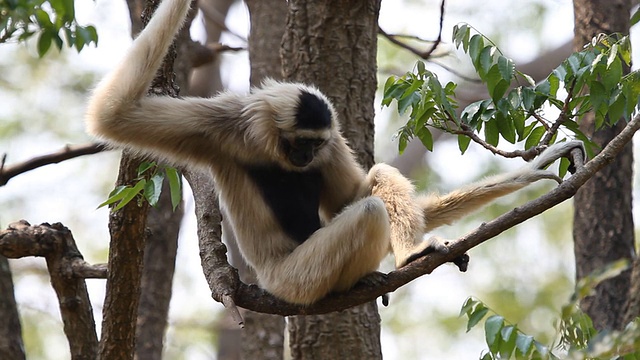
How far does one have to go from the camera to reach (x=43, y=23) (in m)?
5.70

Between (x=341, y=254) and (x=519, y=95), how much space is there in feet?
4.94

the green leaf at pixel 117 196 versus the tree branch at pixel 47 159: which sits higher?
the tree branch at pixel 47 159

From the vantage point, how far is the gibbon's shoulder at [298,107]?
5.51 m

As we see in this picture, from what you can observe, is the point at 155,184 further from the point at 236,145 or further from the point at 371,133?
the point at 371,133

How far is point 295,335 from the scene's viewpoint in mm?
6910

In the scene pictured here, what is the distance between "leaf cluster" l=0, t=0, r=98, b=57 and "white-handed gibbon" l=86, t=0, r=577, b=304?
0.65m

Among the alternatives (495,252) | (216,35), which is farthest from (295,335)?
(495,252)

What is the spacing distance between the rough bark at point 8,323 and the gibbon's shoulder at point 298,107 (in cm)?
270

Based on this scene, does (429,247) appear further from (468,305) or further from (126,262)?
(126,262)

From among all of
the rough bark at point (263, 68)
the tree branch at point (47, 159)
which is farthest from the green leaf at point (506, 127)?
the rough bark at point (263, 68)

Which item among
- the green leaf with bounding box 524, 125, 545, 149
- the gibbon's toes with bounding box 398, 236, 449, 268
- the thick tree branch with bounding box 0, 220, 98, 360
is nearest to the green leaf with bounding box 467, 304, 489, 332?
the gibbon's toes with bounding box 398, 236, 449, 268

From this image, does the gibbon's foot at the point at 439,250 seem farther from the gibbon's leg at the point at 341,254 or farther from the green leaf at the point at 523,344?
the green leaf at the point at 523,344

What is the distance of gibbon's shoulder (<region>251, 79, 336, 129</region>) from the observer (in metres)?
5.51

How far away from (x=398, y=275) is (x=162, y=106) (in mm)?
1876
